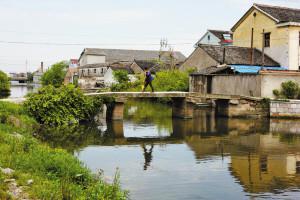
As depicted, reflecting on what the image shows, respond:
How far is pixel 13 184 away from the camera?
7.30 m

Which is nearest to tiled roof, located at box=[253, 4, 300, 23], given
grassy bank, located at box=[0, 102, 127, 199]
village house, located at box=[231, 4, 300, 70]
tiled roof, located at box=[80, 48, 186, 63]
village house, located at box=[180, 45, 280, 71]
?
village house, located at box=[231, 4, 300, 70]

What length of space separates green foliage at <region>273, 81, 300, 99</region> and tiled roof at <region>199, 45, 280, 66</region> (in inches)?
273

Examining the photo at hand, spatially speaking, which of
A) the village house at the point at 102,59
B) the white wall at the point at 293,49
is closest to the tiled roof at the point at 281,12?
the white wall at the point at 293,49

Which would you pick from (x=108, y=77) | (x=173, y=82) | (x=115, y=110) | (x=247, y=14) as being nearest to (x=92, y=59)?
(x=108, y=77)

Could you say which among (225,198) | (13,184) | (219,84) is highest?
(219,84)

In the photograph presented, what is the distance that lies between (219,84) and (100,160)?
19.3m

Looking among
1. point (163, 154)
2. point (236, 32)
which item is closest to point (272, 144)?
point (163, 154)

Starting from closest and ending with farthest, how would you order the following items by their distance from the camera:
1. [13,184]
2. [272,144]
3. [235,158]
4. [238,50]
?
[13,184], [235,158], [272,144], [238,50]

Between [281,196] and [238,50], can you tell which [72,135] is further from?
[238,50]

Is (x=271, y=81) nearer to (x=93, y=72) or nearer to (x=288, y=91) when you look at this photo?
(x=288, y=91)

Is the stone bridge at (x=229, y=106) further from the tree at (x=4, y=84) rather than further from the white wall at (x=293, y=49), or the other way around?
the tree at (x=4, y=84)

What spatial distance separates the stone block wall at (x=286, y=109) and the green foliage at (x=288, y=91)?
5.52 feet

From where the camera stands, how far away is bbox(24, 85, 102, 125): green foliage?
793 inches

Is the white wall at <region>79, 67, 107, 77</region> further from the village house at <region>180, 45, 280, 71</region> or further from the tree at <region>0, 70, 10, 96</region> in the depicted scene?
the village house at <region>180, 45, 280, 71</region>
